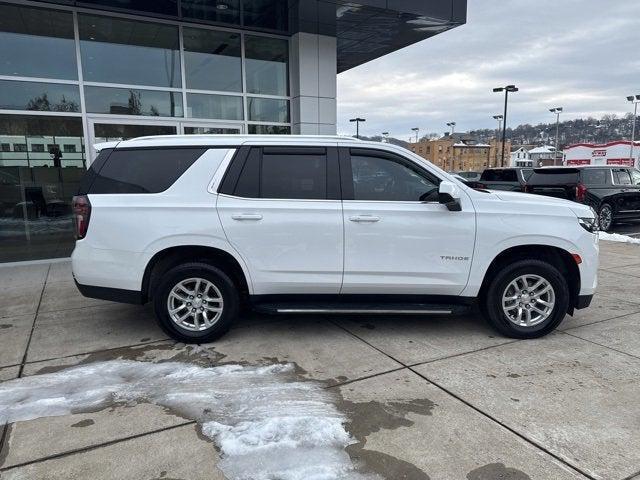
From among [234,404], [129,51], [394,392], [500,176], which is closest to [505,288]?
[394,392]

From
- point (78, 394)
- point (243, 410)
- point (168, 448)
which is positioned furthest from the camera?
point (78, 394)

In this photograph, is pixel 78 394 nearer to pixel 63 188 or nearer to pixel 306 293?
pixel 306 293

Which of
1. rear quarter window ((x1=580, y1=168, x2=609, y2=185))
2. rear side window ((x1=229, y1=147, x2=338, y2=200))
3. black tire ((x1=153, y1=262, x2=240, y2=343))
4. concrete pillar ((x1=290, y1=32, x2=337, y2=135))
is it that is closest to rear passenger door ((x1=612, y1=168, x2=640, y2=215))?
rear quarter window ((x1=580, y1=168, x2=609, y2=185))

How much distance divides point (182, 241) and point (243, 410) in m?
1.81

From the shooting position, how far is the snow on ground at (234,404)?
2.78 m

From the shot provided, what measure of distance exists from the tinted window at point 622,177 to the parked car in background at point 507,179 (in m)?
2.31

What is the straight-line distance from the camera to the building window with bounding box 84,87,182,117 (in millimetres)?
8945

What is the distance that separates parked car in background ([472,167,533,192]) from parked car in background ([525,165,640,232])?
0.30 metres

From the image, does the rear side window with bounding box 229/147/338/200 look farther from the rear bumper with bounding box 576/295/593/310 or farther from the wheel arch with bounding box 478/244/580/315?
the rear bumper with bounding box 576/295/593/310

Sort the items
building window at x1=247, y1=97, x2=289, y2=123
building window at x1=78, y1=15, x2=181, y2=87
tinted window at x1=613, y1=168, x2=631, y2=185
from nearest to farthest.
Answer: building window at x1=78, y1=15, x2=181, y2=87
building window at x1=247, y1=97, x2=289, y2=123
tinted window at x1=613, y1=168, x2=631, y2=185

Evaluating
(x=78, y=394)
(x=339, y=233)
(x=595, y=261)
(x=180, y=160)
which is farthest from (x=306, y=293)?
(x=595, y=261)

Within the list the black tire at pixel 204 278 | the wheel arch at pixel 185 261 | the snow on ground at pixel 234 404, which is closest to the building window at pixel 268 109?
the wheel arch at pixel 185 261

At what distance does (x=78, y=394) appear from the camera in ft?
11.9

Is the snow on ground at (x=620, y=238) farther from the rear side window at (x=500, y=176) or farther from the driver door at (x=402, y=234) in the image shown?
the driver door at (x=402, y=234)
